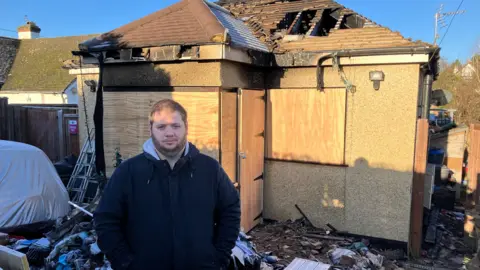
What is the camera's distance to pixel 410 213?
564 centimetres

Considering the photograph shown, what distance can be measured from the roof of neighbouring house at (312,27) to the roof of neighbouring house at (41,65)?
14.0 metres

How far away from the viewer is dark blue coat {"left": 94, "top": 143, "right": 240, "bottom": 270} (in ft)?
7.16

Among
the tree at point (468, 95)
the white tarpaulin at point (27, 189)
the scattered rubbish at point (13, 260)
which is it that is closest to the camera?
the scattered rubbish at point (13, 260)

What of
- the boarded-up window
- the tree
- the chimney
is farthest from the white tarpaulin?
the chimney

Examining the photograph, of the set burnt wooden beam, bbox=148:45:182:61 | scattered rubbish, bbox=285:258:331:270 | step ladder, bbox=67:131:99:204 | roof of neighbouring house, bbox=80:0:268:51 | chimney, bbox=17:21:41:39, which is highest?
chimney, bbox=17:21:41:39

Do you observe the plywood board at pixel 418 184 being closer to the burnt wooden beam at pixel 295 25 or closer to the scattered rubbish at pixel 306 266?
the scattered rubbish at pixel 306 266

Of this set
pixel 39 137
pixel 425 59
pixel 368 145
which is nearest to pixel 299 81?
pixel 368 145

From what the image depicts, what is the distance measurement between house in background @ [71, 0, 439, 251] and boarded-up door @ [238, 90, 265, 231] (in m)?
0.02

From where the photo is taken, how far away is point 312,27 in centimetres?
689

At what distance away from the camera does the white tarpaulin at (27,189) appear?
539 cm

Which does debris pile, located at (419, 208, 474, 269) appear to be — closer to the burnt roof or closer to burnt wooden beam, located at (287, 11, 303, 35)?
the burnt roof

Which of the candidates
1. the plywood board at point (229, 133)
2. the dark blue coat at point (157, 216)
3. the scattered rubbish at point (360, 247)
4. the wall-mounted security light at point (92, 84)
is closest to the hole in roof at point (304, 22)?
the plywood board at point (229, 133)

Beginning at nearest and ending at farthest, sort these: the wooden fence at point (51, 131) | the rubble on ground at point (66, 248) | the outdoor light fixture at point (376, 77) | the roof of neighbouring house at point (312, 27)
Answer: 1. the rubble on ground at point (66, 248)
2. the outdoor light fixture at point (376, 77)
3. the roof of neighbouring house at point (312, 27)
4. the wooden fence at point (51, 131)

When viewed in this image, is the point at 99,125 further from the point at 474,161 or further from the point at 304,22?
the point at 474,161
